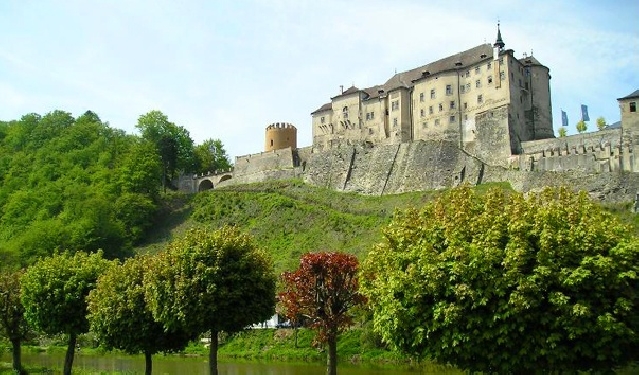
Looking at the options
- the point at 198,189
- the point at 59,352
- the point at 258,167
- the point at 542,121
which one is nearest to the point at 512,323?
the point at 59,352

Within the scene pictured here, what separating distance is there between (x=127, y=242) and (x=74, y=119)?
42751 mm

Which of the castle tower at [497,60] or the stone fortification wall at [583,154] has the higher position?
the castle tower at [497,60]

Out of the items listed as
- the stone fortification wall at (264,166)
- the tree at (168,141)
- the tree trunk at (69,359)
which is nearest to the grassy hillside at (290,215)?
the stone fortification wall at (264,166)

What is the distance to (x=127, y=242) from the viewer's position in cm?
9269

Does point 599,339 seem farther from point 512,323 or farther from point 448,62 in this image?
point 448,62

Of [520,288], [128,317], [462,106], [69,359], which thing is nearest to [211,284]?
[128,317]

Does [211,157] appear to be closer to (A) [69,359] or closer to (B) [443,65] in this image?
(B) [443,65]

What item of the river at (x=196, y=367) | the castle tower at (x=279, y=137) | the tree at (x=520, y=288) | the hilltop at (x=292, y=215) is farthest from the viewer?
the castle tower at (x=279, y=137)

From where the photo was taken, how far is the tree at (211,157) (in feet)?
428

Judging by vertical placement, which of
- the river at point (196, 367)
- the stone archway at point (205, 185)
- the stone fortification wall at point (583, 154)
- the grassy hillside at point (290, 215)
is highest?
the stone archway at point (205, 185)

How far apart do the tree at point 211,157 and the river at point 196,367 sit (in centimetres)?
7314

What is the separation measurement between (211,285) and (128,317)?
20.8 ft

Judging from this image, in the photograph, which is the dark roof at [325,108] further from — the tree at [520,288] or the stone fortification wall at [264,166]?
the tree at [520,288]

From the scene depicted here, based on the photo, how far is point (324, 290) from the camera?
37812 mm
